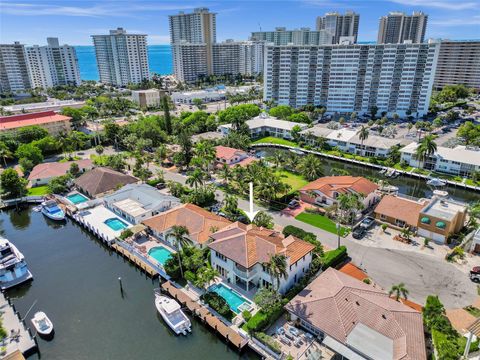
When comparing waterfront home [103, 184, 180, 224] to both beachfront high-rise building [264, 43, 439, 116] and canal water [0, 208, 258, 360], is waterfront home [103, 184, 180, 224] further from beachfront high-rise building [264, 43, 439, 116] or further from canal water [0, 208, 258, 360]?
beachfront high-rise building [264, 43, 439, 116]

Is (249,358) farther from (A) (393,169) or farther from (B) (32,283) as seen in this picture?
(A) (393,169)

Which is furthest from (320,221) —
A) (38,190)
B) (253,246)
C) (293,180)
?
(38,190)

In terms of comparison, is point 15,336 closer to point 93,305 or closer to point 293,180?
point 93,305

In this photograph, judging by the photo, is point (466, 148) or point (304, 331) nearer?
point (304, 331)

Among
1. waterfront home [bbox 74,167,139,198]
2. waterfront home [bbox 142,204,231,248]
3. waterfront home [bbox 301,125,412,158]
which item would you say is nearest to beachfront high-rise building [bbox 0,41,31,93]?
waterfront home [bbox 74,167,139,198]

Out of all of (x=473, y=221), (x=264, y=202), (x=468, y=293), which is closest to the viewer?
(x=468, y=293)

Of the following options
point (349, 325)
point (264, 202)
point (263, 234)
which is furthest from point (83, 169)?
point (349, 325)
